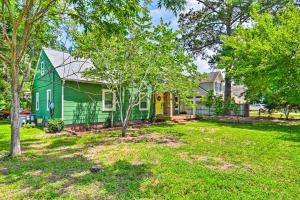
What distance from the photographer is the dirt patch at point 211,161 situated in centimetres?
525

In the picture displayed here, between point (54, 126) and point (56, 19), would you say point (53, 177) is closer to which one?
point (56, 19)

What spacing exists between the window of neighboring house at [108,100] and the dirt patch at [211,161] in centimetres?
832

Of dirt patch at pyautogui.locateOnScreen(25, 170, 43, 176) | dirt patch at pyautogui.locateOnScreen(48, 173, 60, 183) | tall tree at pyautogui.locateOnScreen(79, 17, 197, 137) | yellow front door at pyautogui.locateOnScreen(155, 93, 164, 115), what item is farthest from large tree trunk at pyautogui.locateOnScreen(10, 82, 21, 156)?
yellow front door at pyautogui.locateOnScreen(155, 93, 164, 115)

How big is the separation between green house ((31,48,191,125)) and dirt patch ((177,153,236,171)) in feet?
17.9

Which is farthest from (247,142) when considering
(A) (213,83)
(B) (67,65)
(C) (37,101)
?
(A) (213,83)

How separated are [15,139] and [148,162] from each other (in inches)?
156

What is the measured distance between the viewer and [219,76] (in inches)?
1188

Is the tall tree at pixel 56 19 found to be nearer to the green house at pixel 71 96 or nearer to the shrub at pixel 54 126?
the shrub at pixel 54 126

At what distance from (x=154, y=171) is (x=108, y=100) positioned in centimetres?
971

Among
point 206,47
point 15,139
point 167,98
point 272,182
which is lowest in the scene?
point 272,182

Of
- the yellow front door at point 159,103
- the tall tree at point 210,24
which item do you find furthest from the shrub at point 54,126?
the tall tree at point 210,24

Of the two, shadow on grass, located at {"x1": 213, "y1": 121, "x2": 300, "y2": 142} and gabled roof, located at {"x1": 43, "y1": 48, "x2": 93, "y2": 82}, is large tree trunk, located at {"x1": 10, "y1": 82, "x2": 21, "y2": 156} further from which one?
shadow on grass, located at {"x1": 213, "y1": 121, "x2": 300, "y2": 142}

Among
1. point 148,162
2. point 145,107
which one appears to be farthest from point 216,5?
point 148,162

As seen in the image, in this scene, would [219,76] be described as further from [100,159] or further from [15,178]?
[15,178]
